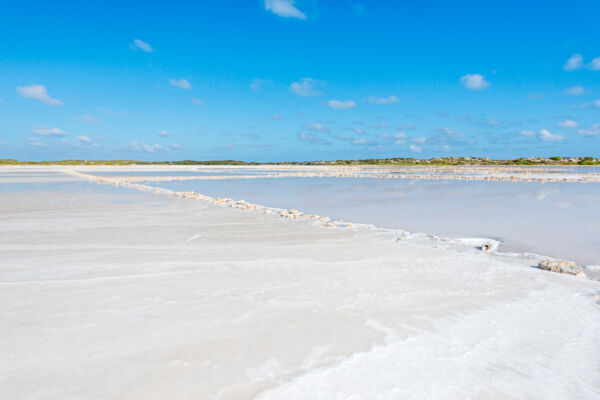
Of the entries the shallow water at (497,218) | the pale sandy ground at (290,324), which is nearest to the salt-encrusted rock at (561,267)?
the pale sandy ground at (290,324)

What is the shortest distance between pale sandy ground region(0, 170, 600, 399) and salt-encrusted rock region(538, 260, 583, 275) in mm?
213

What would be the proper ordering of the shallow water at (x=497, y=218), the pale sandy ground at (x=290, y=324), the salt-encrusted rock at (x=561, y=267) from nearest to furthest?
1. the pale sandy ground at (x=290, y=324)
2. the salt-encrusted rock at (x=561, y=267)
3. the shallow water at (x=497, y=218)

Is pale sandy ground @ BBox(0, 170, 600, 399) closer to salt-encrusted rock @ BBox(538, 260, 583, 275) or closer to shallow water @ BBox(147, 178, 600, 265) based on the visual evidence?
salt-encrusted rock @ BBox(538, 260, 583, 275)

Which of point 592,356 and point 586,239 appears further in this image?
point 586,239

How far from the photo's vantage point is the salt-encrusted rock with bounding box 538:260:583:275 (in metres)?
5.36

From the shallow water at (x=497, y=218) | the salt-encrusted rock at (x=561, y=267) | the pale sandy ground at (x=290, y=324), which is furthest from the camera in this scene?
the shallow water at (x=497, y=218)

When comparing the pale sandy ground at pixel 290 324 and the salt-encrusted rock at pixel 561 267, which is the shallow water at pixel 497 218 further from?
the pale sandy ground at pixel 290 324

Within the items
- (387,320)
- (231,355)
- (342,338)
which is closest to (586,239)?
(387,320)

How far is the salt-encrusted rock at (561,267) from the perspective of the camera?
536 centimetres

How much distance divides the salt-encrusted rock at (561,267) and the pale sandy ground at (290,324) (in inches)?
8.4

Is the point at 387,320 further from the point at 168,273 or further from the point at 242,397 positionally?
the point at 168,273

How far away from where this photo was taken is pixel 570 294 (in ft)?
15.1

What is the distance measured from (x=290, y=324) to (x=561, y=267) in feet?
13.6

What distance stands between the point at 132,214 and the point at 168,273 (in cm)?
631
